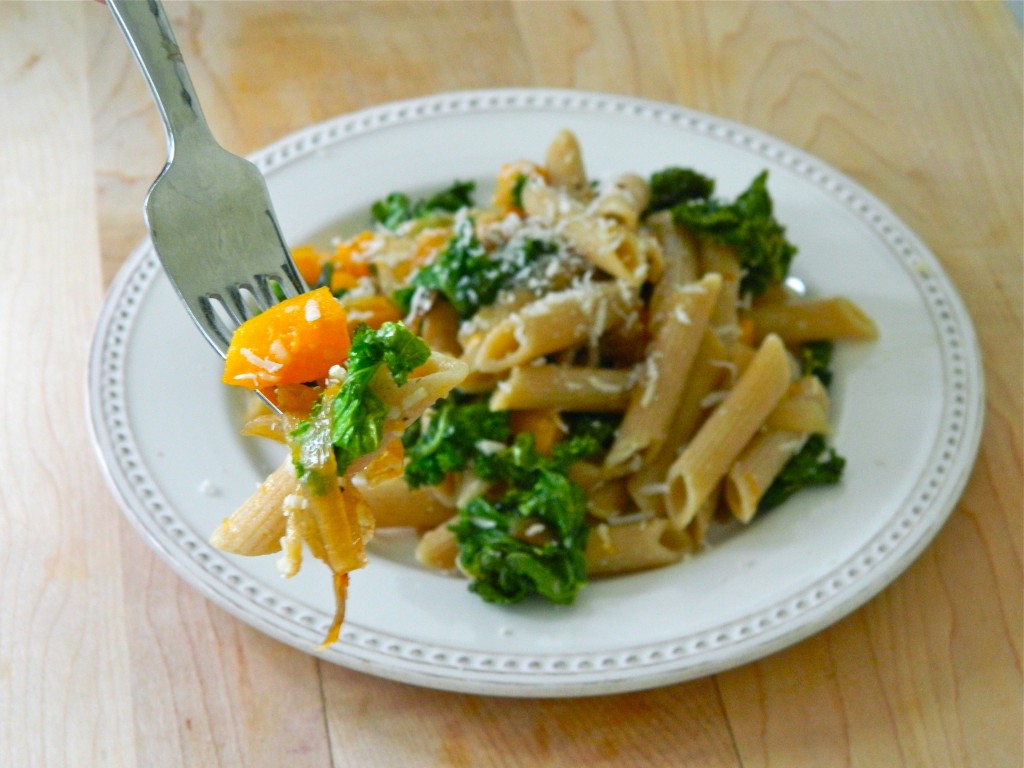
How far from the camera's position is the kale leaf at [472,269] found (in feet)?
8.42

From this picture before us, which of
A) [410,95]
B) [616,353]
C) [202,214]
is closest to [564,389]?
[616,353]

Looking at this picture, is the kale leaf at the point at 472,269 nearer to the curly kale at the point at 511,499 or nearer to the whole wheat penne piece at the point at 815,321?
the curly kale at the point at 511,499

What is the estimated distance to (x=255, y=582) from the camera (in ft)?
7.20

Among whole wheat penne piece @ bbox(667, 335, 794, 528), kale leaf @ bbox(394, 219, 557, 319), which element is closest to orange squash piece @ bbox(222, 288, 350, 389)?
kale leaf @ bbox(394, 219, 557, 319)

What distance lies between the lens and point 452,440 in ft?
8.13

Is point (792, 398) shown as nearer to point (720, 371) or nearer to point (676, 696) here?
point (720, 371)

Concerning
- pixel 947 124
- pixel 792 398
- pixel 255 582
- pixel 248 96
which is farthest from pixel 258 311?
pixel 947 124

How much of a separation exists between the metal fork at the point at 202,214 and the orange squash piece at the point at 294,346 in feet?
0.57

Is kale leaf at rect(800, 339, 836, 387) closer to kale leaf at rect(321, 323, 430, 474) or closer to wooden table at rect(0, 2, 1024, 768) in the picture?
wooden table at rect(0, 2, 1024, 768)

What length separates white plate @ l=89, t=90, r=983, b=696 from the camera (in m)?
2.13

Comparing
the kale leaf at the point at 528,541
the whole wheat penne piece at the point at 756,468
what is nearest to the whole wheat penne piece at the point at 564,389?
the kale leaf at the point at 528,541

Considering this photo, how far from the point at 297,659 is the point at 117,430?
64 centimetres

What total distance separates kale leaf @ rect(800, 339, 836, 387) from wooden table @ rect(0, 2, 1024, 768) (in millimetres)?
396

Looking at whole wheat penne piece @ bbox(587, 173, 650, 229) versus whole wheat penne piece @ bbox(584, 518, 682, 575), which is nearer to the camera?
whole wheat penne piece @ bbox(584, 518, 682, 575)
